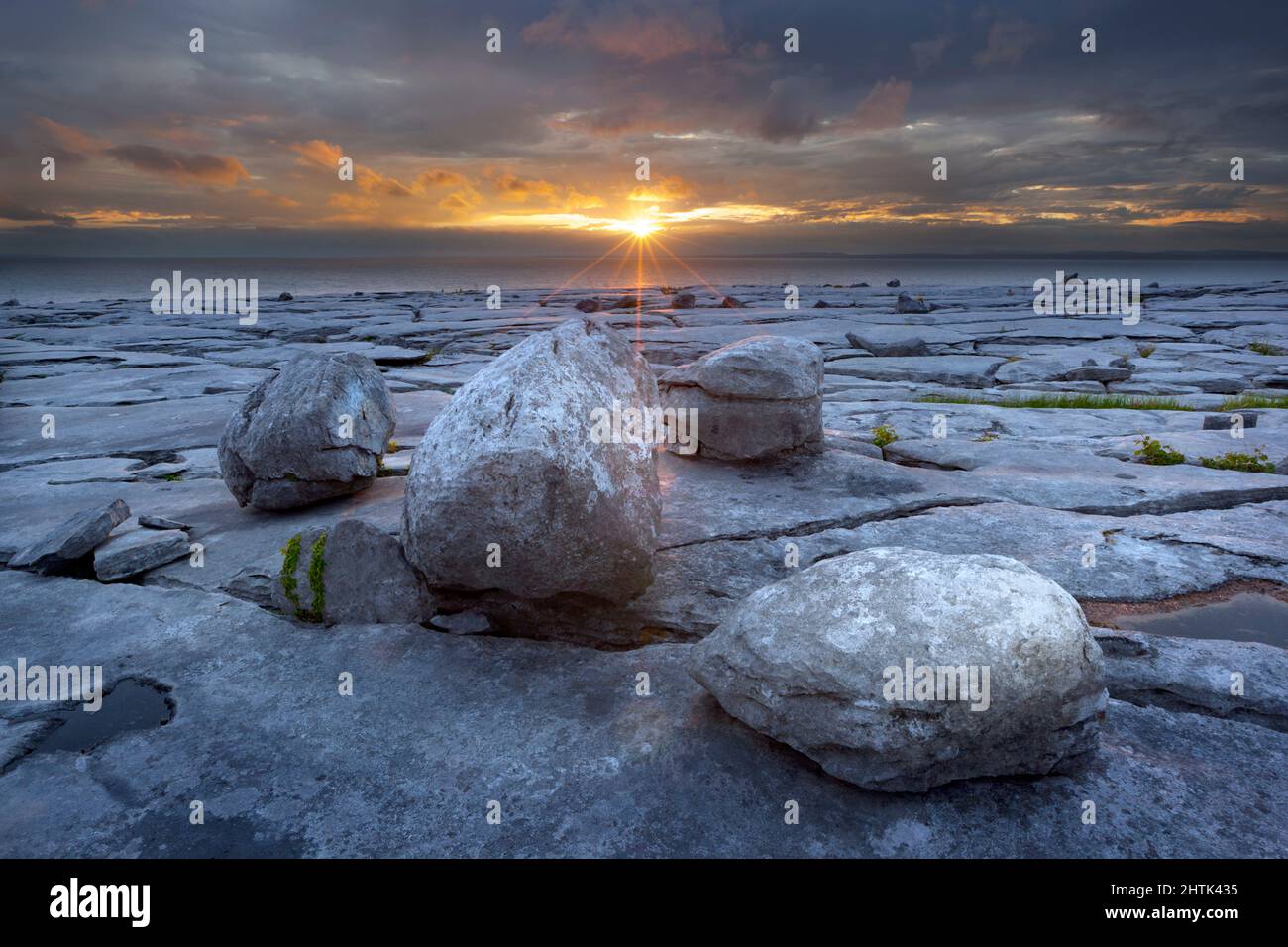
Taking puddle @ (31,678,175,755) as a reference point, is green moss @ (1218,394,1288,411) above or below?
above

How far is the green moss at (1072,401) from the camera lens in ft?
25.4

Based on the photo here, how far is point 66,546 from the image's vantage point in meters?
3.69

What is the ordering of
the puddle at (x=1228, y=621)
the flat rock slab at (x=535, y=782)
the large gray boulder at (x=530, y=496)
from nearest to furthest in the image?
the flat rock slab at (x=535, y=782)
the large gray boulder at (x=530, y=496)
the puddle at (x=1228, y=621)

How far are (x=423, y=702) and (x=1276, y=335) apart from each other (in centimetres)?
1580

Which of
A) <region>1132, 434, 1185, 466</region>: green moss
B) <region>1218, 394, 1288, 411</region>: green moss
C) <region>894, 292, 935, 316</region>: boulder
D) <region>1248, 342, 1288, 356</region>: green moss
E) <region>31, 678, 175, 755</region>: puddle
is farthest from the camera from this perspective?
<region>894, 292, 935, 316</region>: boulder

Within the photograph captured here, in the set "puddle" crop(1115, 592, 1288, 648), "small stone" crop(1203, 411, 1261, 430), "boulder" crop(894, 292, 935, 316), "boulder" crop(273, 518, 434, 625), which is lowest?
"puddle" crop(1115, 592, 1288, 648)

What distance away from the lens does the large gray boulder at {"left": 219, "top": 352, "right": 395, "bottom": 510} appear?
14.1ft

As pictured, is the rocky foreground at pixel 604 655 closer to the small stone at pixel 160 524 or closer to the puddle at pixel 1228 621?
the small stone at pixel 160 524

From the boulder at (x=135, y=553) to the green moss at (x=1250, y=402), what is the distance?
8.57 metres

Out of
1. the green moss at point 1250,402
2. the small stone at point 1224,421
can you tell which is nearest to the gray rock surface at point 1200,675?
the small stone at point 1224,421

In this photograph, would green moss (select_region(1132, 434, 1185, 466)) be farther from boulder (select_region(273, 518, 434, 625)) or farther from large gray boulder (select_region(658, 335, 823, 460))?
boulder (select_region(273, 518, 434, 625))

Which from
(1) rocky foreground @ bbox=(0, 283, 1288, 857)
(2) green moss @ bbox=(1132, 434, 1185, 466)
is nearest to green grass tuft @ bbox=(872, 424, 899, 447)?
(1) rocky foreground @ bbox=(0, 283, 1288, 857)

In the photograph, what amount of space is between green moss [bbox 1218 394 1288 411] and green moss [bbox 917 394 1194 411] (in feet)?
1.05

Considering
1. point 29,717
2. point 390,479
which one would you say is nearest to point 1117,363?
point 390,479
